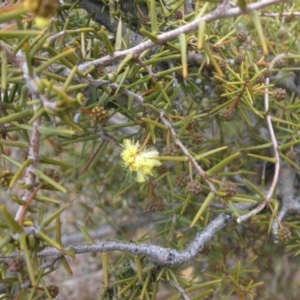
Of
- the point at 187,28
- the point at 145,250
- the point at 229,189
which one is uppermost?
the point at 187,28

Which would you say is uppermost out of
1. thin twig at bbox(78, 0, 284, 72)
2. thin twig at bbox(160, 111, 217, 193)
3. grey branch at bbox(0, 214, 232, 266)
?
thin twig at bbox(78, 0, 284, 72)

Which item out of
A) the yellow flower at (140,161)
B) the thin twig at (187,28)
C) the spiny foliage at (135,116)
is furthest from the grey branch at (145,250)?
the thin twig at (187,28)

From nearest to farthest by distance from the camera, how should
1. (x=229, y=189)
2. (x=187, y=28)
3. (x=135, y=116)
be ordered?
(x=187, y=28), (x=229, y=189), (x=135, y=116)

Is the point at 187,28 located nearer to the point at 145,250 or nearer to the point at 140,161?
the point at 140,161

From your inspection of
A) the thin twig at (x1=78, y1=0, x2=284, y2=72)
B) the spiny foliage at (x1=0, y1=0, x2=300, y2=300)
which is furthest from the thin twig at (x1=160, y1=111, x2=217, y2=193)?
the thin twig at (x1=78, y1=0, x2=284, y2=72)

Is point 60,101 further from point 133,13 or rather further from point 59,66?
point 133,13

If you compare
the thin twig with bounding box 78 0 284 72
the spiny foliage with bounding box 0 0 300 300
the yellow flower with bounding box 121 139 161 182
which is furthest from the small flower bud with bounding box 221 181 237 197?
the thin twig with bounding box 78 0 284 72

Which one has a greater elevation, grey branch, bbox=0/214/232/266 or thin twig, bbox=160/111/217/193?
thin twig, bbox=160/111/217/193

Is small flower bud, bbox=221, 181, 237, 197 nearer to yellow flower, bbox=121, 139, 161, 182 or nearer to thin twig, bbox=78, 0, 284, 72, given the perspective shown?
yellow flower, bbox=121, 139, 161, 182

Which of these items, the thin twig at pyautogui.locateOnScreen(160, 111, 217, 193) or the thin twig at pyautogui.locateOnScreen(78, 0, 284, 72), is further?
the thin twig at pyautogui.locateOnScreen(160, 111, 217, 193)

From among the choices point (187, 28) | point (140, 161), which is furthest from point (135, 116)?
point (187, 28)

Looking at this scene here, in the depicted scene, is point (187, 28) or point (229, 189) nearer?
point (187, 28)

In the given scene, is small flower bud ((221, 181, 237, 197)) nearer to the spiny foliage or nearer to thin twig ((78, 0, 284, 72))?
the spiny foliage
